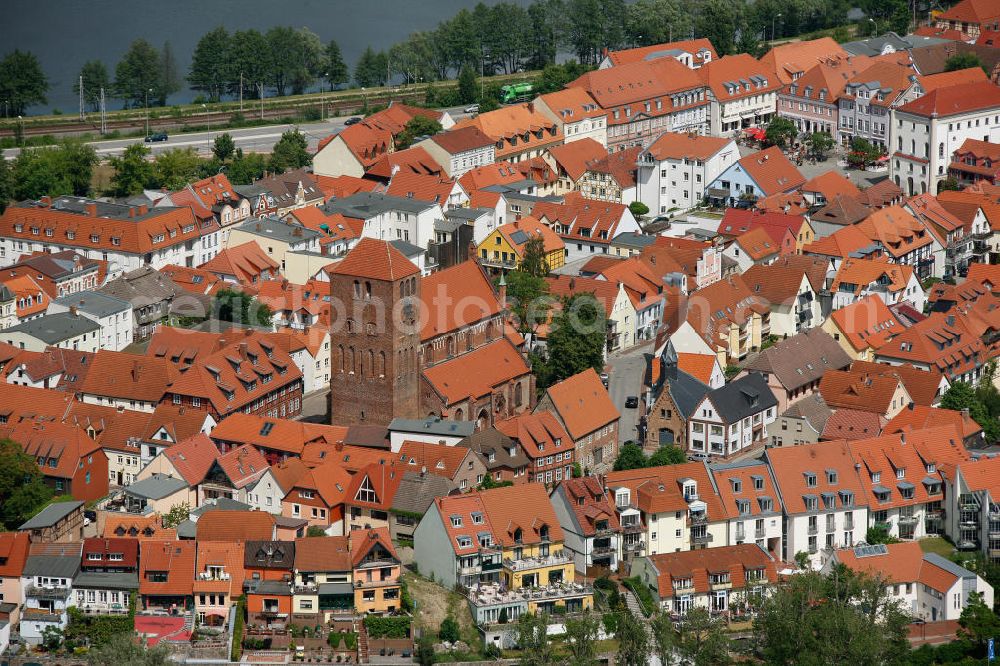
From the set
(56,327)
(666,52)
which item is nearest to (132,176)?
(56,327)

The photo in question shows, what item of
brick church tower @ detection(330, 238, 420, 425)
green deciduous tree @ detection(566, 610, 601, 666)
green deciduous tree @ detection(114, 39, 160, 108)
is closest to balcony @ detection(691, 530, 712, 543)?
green deciduous tree @ detection(566, 610, 601, 666)

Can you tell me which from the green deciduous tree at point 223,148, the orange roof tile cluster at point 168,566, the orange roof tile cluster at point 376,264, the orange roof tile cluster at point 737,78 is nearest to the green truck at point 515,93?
the orange roof tile cluster at point 737,78

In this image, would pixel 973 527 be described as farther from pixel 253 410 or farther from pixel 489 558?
pixel 253 410

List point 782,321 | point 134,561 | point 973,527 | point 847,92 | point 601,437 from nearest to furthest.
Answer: point 134,561 < point 973,527 < point 601,437 < point 782,321 < point 847,92

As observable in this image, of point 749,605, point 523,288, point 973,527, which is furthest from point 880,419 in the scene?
point 523,288

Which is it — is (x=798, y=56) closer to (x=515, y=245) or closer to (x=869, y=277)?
(x=515, y=245)

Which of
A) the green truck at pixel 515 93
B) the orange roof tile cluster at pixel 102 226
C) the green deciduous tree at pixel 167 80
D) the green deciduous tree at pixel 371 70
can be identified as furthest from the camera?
the green deciduous tree at pixel 371 70

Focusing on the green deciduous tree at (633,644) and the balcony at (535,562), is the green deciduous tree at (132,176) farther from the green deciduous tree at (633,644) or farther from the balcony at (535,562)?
the green deciduous tree at (633,644)
